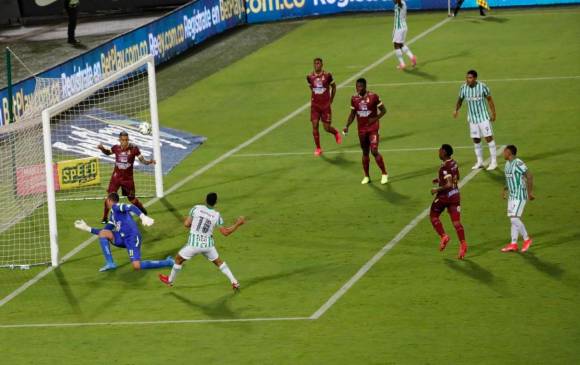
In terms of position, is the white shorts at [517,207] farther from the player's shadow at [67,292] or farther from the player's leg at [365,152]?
the player's shadow at [67,292]

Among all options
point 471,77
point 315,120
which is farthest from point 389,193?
point 315,120

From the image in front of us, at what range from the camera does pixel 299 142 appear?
3362cm

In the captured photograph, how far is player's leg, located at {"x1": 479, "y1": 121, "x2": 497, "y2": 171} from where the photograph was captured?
96.9 ft

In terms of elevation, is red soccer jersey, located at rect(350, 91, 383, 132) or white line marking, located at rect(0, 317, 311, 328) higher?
red soccer jersey, located at rect(350, 91, 383, 132)

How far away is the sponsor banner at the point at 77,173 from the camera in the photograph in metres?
30.8

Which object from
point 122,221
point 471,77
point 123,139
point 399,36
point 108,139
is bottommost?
point 108,139

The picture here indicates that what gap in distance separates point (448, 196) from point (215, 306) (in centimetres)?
468

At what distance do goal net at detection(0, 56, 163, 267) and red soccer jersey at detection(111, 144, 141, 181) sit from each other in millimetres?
608

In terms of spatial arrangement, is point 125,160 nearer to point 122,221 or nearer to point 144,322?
point 122,221

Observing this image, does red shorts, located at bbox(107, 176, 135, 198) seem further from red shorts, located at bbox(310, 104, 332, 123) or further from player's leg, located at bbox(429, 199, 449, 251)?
player's leg, located at bbox(429, 199, 449, 251)

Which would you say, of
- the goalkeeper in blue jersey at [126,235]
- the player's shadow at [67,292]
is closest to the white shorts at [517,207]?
the goalkeeper in blue jersey at [126,235]

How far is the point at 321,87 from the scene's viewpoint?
104ft

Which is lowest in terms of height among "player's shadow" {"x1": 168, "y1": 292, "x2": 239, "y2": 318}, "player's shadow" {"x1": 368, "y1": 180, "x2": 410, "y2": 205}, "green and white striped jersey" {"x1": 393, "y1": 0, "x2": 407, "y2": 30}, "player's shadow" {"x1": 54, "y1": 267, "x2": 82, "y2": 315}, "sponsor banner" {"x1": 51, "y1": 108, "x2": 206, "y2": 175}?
"player's shadow" {"x1": 54, "y1": 267, "x2": 82, "y2": 315}

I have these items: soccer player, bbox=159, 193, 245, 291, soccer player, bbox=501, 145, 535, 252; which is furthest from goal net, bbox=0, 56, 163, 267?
soccer player, bbox=501, 145, 535, 252
